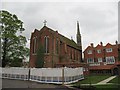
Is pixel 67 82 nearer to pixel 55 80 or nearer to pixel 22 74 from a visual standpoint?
pixel 55 80

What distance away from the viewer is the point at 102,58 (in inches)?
2024

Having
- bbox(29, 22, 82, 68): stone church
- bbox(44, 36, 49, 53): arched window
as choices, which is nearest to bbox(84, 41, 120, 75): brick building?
bbox(29, 22, 82, 68): stone church

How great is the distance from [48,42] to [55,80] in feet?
65.3

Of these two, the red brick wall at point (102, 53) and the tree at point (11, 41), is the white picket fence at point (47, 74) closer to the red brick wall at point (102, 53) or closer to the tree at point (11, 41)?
the tree at point (11, 41)

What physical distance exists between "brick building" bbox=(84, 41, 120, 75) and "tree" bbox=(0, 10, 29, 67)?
822 inches

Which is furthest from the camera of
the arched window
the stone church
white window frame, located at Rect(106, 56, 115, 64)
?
white window frame, located at Rect(106, 56, 115, 64)

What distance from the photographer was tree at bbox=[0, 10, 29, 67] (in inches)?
1268

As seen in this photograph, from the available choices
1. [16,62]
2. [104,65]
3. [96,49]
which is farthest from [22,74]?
[96,49]

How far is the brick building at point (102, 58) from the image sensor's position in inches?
1775

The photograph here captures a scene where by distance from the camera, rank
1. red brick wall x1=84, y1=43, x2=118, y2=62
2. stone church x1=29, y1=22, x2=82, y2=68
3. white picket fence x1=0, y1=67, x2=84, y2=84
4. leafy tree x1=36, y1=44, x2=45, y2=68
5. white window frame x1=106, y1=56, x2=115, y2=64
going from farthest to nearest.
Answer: red brick wall x1=84, y1=43, x2=118, y2=62
white window frame x1=106, y1=56, x2=115, y2=64
stone church x1=29, y1=22, x2=82, y2=68
leafy tree x1=36, y1=44, x2=45, y2=68
white picket fence x1=0, y1=67, x2=84, y2=84

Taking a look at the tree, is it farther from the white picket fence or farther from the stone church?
the stone church

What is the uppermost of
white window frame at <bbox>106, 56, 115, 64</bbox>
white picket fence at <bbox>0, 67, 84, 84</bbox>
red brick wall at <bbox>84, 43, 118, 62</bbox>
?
red brick wall at <bbox>84, 43, 118, 62</bbox>

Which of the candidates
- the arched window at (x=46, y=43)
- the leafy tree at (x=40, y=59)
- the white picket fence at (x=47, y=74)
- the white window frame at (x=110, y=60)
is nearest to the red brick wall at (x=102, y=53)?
the white window frame at (x=110, y=60)

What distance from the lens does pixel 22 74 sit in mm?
29016
